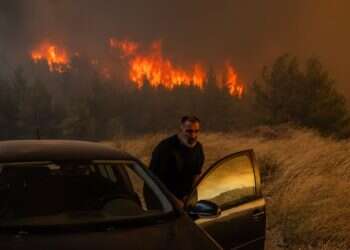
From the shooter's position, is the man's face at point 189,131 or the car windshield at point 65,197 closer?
the car windshield at point 65,197

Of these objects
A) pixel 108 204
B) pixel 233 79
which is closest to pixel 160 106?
pixel 233 79

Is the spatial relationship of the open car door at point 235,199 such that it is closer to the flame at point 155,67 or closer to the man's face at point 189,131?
the man's face at point 189,131

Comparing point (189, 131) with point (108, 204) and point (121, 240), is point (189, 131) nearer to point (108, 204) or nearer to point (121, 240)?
point (108, 204)

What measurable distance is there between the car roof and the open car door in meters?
0.69

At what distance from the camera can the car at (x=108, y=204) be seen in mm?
3316

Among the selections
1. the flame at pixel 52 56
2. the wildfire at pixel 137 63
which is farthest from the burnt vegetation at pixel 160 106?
the wildfire at pixel 137 63

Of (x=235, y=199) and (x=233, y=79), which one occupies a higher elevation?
(x=233, y=79)

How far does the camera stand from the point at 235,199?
481 centimetres

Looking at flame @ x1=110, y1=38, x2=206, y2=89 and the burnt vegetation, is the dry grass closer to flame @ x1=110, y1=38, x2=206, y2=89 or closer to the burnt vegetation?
the burnt vegetation

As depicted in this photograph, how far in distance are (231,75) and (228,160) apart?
112576 mm

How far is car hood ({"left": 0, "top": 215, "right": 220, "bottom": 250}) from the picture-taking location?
3.14 metres

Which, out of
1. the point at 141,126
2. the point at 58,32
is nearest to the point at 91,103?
the point at 141,126

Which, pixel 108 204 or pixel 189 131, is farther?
pixel 189 131

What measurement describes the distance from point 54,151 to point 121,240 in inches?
42.4
